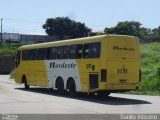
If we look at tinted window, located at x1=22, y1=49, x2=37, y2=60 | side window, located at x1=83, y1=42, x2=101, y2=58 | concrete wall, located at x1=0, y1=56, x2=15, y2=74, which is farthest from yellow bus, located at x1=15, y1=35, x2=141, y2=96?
concrete wall, located at x1=0, y1=56, x2=15, y2=74

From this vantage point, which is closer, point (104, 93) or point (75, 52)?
point (75, 52)

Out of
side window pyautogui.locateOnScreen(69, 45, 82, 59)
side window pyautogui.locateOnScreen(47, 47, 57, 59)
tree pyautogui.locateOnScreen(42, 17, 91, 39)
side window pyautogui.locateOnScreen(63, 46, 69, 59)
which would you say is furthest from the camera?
tree pyautogui.locateOnScreen(42, 17, 91, 39)

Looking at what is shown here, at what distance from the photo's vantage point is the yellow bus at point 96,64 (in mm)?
20984

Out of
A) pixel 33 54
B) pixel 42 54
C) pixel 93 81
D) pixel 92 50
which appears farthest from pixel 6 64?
pixel 93 81

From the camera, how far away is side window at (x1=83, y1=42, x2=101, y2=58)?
2127 centimetres

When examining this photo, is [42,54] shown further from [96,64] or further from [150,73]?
[150,73]

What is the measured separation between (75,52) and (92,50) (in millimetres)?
1802

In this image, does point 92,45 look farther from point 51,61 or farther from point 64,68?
point 51,61

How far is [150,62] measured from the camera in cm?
3850

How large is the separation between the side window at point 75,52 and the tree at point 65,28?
3919 inches

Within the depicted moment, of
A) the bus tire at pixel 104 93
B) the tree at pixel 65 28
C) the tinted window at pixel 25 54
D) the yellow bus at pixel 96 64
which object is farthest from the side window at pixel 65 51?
the tree at pixel 65 28

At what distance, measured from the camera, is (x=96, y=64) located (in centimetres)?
2116

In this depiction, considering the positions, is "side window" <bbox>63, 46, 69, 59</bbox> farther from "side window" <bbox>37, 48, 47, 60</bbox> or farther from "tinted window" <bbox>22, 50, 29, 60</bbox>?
"tinted window" <bbox>22, 50, 29, 60</bbox>

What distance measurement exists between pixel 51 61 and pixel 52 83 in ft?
A: 4.19
